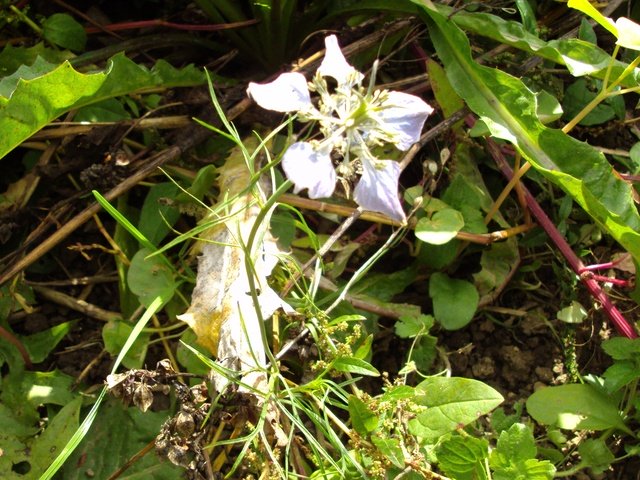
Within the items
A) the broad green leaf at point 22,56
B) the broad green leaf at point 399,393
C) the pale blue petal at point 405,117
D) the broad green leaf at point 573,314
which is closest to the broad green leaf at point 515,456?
the broad green leaf at point 399,393

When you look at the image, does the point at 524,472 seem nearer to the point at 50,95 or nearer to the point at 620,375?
the point at 620,375

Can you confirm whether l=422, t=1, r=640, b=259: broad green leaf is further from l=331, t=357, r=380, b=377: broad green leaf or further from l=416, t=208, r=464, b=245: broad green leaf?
l=331, t=357, r=380, b=377: broad green leaf

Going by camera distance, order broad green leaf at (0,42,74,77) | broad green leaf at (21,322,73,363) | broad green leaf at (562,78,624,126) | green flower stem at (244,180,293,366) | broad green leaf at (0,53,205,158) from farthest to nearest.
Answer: broad green leaf at (562,78,624,126)
broad green leaf at (0,42,74,77)
broad green leaf at (21,322,73,363)
broad green leaf at (0,53,205,158)
green flower stem at (244,180,293,366)

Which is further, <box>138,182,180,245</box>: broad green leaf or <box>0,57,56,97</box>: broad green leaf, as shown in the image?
<box>138,182,180,245</box>: broad green leaf

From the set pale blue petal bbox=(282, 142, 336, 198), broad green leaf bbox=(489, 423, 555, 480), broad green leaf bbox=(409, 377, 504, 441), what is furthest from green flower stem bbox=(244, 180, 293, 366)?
broad green leaf bbox=(489, 423, 555, 480)

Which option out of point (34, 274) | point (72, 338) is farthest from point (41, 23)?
point (72, 338)

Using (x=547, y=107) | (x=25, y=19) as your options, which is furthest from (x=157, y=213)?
(x=547, y=107)
